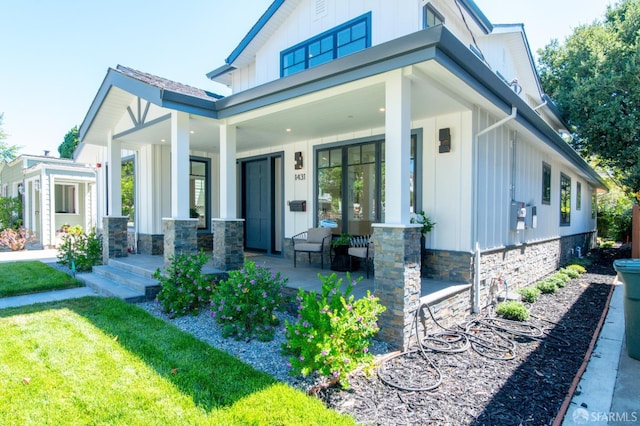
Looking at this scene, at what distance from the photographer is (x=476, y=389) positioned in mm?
3066

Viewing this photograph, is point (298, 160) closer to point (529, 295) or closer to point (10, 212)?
point (529, 295)

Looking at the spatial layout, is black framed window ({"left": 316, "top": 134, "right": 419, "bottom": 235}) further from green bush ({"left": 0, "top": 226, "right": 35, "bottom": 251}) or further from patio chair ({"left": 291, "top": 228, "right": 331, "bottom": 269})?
green bush ({"left": 0, "top": 226, "right": 35, "bottom": 251})

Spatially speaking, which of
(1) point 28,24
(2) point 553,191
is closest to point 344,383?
(2) point 553,191

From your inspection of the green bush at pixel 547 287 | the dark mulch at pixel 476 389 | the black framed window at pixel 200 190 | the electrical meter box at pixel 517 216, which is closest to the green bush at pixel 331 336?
the dark mulch at pixel 476 389

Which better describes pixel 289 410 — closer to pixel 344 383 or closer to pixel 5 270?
pixel 344 383

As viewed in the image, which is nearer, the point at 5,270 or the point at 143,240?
the point at 5,270

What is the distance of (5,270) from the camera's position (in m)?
7.70

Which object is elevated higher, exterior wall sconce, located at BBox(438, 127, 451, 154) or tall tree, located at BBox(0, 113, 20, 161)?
tall tree, located at BBox(0, 113, 20, 161)

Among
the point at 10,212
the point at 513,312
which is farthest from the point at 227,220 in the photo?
the point at 10,212

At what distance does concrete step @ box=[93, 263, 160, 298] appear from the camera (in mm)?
5434

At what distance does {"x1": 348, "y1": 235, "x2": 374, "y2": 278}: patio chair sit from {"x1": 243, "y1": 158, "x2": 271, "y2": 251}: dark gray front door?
299 cm

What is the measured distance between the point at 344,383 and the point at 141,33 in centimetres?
1054

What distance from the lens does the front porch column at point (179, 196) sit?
553 cm

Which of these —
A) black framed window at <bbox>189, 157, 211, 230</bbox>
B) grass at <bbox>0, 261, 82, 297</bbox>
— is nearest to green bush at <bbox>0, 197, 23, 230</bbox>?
grass at <bbox>0, 261, 82, 297</bbox>
